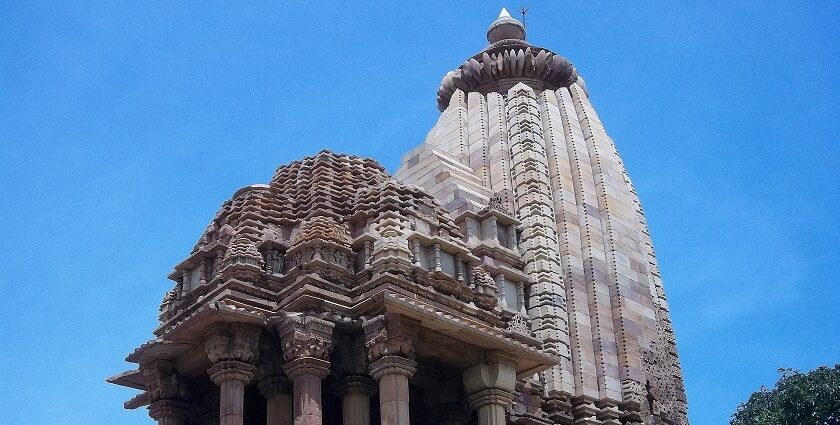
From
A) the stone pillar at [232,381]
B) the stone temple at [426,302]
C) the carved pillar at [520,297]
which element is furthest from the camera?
the carved pillar at [520,297]

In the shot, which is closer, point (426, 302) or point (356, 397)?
point (356, 397)

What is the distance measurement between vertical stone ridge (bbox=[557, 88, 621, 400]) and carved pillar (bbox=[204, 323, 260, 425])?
9.08m

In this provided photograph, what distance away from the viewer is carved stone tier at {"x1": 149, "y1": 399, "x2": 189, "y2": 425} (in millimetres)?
23881

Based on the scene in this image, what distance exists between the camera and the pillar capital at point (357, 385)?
2269 cm

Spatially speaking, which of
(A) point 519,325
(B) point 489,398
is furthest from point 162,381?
(A) point 519,325

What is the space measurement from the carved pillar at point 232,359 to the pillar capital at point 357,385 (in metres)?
1.72

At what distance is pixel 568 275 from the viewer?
30078 millimetres

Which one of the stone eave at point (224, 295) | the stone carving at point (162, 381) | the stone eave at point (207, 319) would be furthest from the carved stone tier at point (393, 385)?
the stone carving at point (162, 381)

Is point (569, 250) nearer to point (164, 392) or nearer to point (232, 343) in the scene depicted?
point (232, 343)

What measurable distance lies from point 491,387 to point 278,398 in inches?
161

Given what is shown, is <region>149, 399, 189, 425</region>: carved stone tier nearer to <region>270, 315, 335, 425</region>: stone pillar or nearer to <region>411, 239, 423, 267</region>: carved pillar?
<region>270, 315, 335, 425</region>: stone pillar

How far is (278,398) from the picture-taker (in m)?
23.0

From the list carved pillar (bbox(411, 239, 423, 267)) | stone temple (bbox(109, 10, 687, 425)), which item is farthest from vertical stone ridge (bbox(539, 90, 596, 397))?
carved pillar (bbox(411, 239, 423, 267))

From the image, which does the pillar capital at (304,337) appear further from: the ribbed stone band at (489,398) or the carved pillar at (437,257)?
the ribbed stone band at (489,398)
